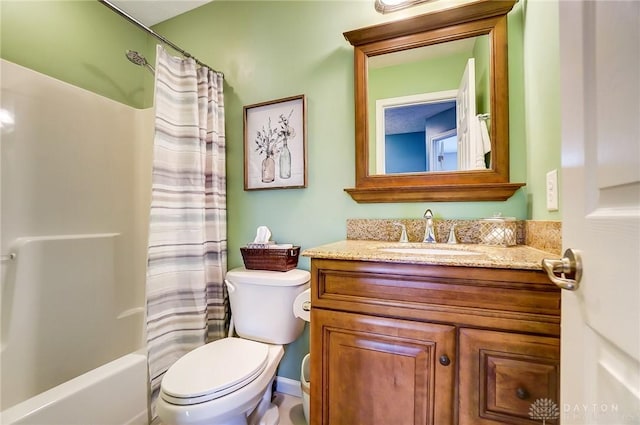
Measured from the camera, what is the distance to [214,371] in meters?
1.09

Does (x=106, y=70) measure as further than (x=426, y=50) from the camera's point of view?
Yes

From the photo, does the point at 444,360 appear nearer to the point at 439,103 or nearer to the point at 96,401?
the point at 439,103

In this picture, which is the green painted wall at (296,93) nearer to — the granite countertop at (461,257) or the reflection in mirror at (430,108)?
the reflection in mirror at (430,108)

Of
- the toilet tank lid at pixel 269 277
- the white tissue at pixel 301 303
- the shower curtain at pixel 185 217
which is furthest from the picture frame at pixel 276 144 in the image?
the white tissue at pixel 301 303

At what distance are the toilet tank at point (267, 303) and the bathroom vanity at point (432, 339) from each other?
0.38 meters

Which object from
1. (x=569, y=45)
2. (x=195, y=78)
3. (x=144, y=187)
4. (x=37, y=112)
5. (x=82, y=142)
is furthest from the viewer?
(x=144, y=187)

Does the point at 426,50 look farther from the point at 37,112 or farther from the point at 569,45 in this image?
the point at 37,112

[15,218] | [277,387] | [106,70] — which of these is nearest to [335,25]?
[106,70]

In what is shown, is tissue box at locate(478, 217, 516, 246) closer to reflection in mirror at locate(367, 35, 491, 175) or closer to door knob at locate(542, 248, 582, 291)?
reflection in mirror at locate(367, 35, 491, 175)

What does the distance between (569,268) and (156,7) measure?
265 cm

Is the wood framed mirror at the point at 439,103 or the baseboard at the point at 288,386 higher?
the wood framed mirror at the point at 439,103

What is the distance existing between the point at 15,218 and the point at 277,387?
1.68 metres

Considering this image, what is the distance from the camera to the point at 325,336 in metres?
0.97

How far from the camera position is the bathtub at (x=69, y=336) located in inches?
44.3
